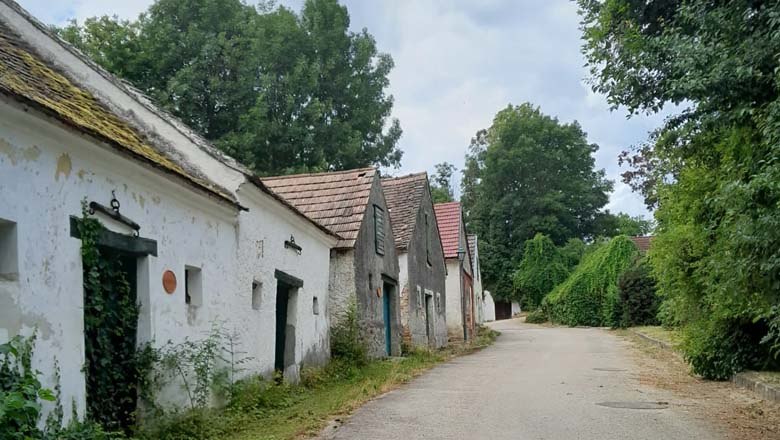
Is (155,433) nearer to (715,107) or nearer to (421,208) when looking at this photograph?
(715,107)

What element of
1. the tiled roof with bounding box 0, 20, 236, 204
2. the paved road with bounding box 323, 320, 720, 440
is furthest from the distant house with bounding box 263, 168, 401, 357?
the tiled roof with bounding box 0, 20, 236, 204

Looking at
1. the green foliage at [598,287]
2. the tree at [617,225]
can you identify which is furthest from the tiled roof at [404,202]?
the tree at [617,225]

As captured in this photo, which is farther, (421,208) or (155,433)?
(421,208)

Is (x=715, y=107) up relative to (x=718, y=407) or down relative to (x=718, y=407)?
up

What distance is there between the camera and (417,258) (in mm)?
22203

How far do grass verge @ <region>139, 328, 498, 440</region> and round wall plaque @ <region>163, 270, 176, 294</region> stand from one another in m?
1.51

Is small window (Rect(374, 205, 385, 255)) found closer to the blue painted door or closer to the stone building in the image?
the blue painted door

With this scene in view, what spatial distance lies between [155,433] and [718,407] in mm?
7811

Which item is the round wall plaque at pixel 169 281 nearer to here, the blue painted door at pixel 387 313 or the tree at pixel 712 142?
the tree at pixel 712 142

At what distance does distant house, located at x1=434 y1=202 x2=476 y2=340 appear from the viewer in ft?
98.3

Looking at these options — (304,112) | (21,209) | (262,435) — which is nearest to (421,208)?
(304,112)

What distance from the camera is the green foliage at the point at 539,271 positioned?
57375mm

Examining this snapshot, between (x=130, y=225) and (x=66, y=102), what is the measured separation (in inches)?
63.7

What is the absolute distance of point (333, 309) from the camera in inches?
617
